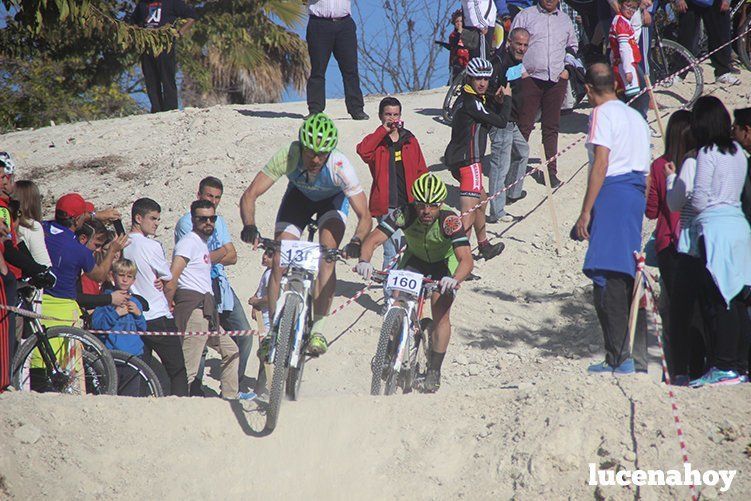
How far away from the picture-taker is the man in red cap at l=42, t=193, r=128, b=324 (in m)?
6.75

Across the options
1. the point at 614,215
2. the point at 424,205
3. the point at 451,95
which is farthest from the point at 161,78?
the point at 614,215

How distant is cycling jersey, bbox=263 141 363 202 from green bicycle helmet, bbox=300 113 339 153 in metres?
0.30

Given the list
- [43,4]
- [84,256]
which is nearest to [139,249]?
[84,256]

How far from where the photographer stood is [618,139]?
5754 millimetres

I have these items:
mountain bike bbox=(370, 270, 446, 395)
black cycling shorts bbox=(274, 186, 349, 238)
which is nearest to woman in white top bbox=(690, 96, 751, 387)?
mountain bike bbox=(370, 270, 446, 395)

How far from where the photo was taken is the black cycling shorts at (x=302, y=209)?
7.20 m

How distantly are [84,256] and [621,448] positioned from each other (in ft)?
13.7

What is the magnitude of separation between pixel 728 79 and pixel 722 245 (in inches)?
343

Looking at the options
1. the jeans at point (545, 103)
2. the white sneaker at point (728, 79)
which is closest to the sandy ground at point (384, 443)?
the jeans at point (545, 103)

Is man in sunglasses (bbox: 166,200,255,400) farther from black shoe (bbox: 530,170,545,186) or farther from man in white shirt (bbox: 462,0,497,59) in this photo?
black shoe (bbox: 530,170,545,186)

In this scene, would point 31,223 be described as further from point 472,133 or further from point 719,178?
point 472,133

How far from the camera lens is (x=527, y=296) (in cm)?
1035

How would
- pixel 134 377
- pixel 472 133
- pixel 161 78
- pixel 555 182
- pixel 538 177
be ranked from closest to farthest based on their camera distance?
pixel 134 377 → pixel 472 133 → pixel 555 182 → pixel 538 177 → pixel 161 78

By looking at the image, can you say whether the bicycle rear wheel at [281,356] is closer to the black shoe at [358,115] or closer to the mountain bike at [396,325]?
the mountain bike at [396,325]
